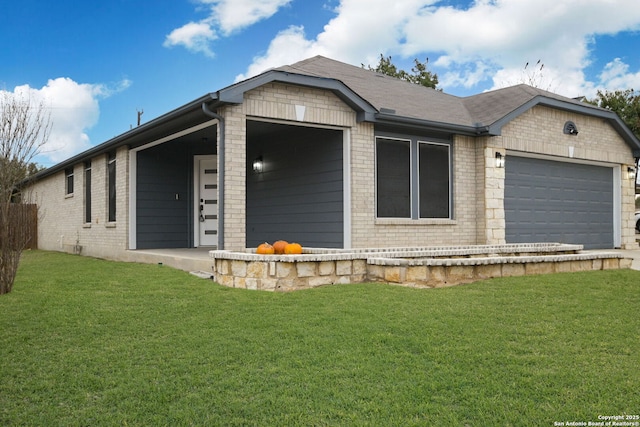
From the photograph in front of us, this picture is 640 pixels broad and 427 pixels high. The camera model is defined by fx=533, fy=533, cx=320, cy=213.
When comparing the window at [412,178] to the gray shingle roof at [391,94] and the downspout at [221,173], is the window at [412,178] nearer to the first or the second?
the gray shingle roof at [391,94]

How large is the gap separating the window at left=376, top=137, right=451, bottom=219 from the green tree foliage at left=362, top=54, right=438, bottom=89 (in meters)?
20.8

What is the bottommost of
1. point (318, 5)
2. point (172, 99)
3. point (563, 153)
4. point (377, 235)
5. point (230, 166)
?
point (377, 235)

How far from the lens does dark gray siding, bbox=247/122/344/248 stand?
32.1ft

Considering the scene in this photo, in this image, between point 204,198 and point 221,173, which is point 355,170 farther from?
point 204,198

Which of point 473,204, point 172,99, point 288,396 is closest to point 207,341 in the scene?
point 288,396

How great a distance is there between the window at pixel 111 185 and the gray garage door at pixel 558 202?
29.0 feet

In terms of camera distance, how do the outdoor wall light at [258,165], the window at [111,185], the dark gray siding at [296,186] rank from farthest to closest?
the window at [111,185]
the outdoor wall light at [258,165]
the dark gray siding at [296,186]

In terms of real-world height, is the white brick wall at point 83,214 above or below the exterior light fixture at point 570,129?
below

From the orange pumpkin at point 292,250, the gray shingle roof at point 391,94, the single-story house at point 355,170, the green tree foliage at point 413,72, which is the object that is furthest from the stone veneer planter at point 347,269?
the green tree foliage at point 413,72

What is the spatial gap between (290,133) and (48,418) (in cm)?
845

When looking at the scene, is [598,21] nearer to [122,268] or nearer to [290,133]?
[290,133]

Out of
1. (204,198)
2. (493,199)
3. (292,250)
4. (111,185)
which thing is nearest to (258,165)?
(204,198)

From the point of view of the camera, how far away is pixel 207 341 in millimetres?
4383

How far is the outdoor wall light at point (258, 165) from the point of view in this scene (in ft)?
39.5
